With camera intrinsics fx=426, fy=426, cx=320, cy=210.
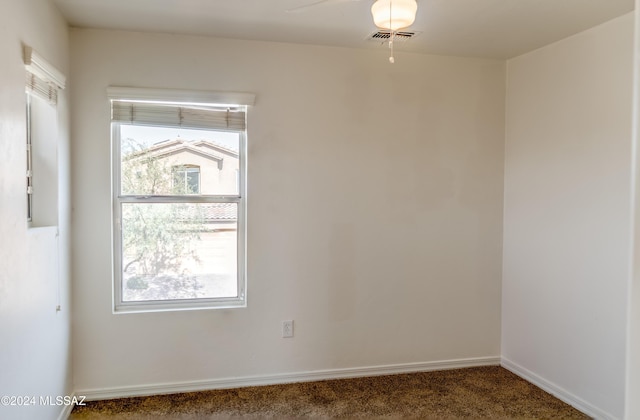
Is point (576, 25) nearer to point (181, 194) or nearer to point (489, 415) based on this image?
point (489, 415)

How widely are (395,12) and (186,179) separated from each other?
1.83 meters

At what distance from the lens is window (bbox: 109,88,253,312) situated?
287 centimetres

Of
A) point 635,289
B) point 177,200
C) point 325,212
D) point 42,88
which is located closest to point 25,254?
point 42,88

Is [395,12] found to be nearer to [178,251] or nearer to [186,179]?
[186,179]

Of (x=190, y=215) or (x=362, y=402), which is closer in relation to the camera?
(x=362, y=402)

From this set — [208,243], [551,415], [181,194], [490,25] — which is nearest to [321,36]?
[490,25]

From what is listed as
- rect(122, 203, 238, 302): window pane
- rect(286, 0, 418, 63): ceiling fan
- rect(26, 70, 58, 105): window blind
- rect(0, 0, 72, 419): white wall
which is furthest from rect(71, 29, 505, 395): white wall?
rect(286, 0, 418, 63): ceiling fan

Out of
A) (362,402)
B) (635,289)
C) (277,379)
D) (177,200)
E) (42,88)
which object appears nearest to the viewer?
(635,289)

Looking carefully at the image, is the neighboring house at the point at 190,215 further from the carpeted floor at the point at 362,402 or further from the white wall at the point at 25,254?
the carpeted floor at the point at 362,402

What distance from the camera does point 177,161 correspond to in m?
2.95

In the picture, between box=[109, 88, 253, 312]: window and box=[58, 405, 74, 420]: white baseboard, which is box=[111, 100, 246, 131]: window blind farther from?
box=[58, 405, 74, 420]: white baseboard

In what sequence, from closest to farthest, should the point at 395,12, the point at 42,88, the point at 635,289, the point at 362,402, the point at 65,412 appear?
the point at 635,289
the point at 395,12
the point at 42,88
the point at 65,412
the point at 362,402

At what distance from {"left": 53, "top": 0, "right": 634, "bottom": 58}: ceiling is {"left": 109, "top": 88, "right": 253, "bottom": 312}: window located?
1.47 ft

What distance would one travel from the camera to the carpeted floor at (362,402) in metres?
2.64
